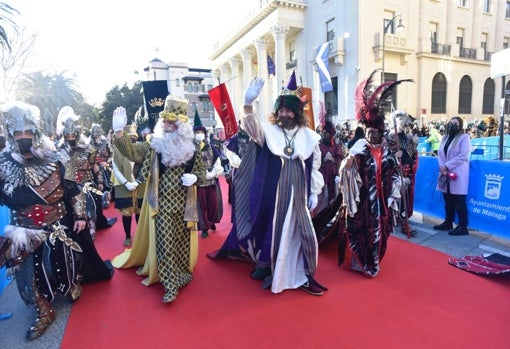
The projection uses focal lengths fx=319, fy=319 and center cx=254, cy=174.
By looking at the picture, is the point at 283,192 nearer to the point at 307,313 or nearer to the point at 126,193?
the point at 307,313

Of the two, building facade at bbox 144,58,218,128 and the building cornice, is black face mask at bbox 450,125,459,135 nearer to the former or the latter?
the building cornice

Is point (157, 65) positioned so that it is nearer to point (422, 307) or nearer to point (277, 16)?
point (277, 16)

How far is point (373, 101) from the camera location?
11.6ft

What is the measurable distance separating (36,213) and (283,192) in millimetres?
2260

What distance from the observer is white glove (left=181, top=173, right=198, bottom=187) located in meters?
3.28

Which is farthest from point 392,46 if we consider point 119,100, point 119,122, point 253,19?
point 119,100

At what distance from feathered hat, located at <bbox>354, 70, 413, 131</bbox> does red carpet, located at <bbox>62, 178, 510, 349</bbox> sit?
1.78 metres

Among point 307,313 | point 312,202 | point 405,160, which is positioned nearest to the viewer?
point 307,313

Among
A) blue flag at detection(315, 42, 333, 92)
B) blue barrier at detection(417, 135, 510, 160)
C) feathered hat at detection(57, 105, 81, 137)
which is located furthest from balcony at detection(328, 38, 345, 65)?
feathered hat at detection(57, 105, 81, 137)

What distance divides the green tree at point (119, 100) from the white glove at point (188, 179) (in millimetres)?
33326

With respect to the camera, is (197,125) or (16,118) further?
(197,125)

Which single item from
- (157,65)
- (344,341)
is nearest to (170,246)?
(344,341)

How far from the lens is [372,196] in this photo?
3.68 meters

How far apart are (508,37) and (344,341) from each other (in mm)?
37633
